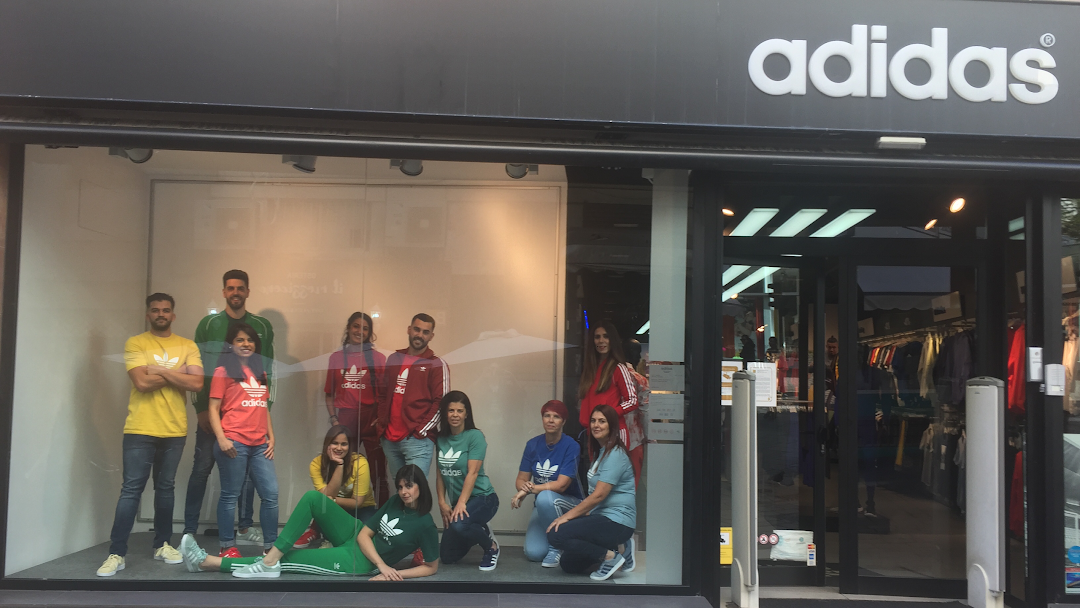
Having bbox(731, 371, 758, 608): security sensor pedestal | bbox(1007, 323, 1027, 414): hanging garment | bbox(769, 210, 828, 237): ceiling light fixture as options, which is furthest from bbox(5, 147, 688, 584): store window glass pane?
bbox(1007, 323, 1027, 414): hanging garment

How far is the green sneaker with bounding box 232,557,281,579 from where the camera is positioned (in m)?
4.31

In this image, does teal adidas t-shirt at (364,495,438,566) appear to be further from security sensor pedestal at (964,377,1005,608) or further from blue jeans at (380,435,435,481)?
security sensor pedestal at (964,377,1005,608)

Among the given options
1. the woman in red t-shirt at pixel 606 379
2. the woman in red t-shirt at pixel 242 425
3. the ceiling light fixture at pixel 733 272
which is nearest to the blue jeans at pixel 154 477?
the woman in red t-shirt at pixel 242 425

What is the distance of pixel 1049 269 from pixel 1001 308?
1.66ft

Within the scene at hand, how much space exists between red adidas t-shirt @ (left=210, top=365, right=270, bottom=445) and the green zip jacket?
56 mm

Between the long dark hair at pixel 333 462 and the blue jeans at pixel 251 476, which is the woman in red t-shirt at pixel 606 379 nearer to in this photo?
the long dark hair at pixel 333 462

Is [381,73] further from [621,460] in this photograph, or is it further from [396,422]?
[621,460]

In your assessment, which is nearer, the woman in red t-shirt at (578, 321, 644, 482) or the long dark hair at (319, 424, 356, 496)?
the woman in red t-shirt at (578, 321, 644, 482)

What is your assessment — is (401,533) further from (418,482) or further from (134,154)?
(134,154)

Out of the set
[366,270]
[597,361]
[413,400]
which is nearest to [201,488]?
[413,400]

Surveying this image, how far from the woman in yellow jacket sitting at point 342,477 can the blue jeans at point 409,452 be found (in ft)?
0.57

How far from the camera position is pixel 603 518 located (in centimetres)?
449

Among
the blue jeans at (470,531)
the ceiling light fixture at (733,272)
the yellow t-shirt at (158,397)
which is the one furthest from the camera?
the ceiling light fixture at (733,272)

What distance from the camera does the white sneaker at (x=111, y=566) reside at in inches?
168
